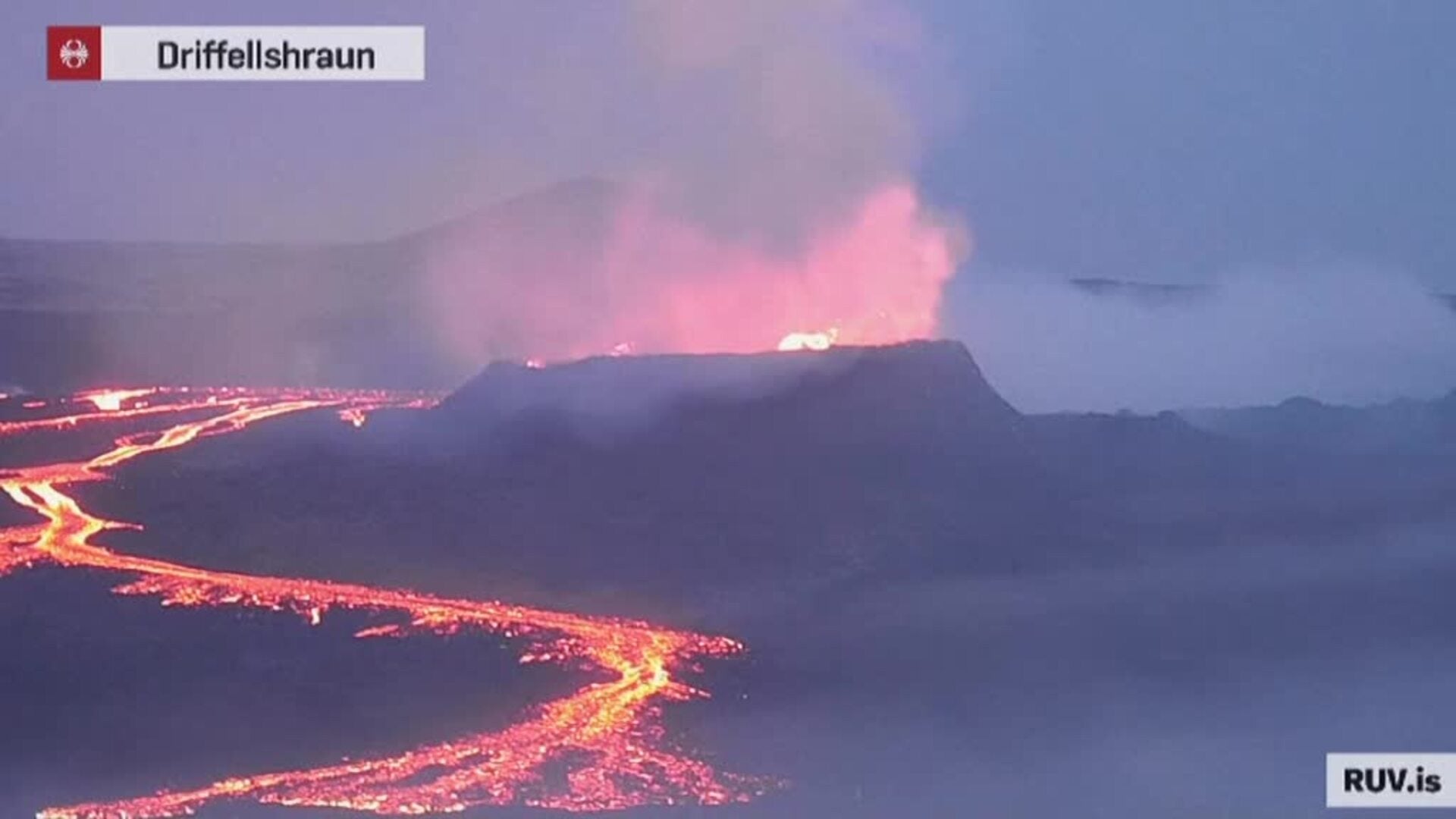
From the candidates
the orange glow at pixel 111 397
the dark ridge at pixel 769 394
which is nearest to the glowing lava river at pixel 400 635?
the orange glow at pixel 111 397

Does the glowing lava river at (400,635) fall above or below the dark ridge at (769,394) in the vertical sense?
below

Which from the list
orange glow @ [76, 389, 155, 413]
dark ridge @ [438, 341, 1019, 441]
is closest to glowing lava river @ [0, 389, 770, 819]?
orange glow @ [76, 389, 155, 413]

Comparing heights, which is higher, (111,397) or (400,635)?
(111,397)

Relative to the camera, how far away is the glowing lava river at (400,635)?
593cm

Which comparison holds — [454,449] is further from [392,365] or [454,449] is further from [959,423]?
[959,423]

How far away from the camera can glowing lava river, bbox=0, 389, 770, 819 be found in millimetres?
5926

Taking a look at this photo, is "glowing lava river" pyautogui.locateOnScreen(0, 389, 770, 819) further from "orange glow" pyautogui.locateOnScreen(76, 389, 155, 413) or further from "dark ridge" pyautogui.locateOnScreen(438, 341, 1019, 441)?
"dark ridge" pyautogui.locateOnScreen(438, 341, 1019, 441)

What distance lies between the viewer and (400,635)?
22.4ft

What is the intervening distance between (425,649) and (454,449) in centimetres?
99

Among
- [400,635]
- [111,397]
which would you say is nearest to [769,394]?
[400,635]

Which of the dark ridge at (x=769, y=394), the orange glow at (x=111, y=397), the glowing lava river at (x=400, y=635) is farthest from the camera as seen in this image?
the dark ridge at (x=769, y=394)

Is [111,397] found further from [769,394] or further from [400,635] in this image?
[769,394]

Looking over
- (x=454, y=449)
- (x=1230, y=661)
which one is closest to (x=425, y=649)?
(x=454, y=449)

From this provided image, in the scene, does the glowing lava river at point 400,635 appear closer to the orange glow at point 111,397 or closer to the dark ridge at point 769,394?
the orange glow at point 111,397
